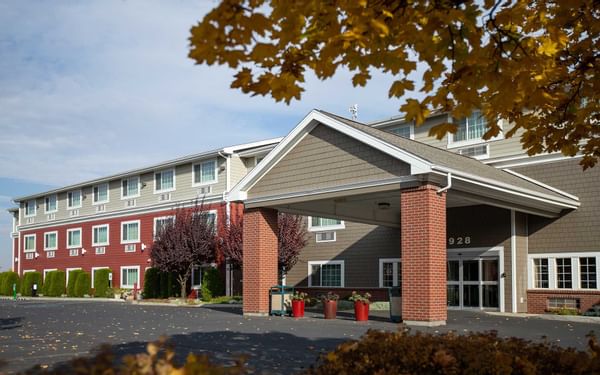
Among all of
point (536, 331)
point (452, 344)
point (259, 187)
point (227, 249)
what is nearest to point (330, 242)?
point (227, 249)

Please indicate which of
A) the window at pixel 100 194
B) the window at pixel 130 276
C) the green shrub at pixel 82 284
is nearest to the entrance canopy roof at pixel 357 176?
the window at pixel 130 276

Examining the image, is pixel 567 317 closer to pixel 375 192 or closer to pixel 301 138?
pixel 375 192

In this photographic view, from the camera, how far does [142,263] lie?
1647 inches

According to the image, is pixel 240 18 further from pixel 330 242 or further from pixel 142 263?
pixel 142 263

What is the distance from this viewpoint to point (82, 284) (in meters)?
45.9

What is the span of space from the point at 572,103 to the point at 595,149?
53.6 inches

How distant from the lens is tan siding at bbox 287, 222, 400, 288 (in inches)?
1169

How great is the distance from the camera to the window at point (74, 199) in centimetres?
4944

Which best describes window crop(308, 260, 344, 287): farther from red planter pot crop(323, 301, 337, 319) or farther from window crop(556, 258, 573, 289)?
window crop(556, 258, 573, 289)

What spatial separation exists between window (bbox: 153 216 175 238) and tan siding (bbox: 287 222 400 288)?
27.9ft

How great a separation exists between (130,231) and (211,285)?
10.0m

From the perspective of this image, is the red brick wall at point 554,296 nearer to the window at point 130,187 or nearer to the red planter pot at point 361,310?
the red planter pot at point 361,310

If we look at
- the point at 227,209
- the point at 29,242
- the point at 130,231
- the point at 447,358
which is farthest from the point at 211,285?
the point at 447,358

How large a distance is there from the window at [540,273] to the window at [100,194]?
99.0 feet
